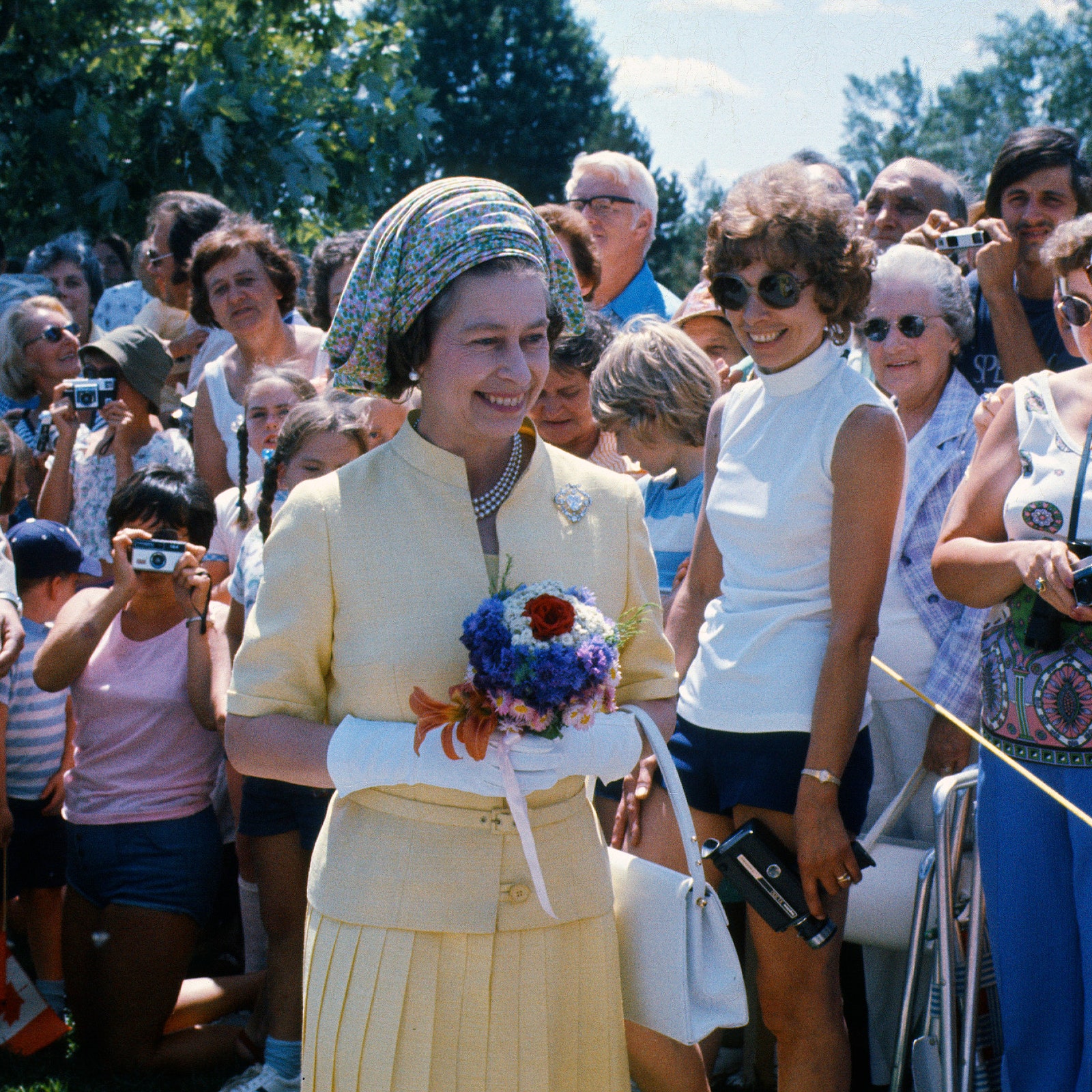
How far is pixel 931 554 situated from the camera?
3.57 meters

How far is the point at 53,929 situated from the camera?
461cm

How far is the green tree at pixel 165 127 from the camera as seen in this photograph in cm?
1186

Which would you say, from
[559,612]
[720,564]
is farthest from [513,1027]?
[720,564]

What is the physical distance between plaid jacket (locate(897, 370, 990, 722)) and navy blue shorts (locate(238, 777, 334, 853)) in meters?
1.86

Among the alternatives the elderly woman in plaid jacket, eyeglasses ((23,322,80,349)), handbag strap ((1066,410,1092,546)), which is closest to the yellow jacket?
handbag strap ((1066,410,1092,546))

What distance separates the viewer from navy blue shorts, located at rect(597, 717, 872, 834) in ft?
9.29

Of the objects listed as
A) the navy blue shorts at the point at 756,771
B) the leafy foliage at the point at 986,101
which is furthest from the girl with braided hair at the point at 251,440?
the leafy foliage at the point at 986,101

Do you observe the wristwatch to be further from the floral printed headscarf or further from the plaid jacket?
the floral printed headscarf

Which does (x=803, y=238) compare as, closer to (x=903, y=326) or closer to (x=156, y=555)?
(x=903, y=326)

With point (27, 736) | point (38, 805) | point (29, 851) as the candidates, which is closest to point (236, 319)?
point (27, 736)

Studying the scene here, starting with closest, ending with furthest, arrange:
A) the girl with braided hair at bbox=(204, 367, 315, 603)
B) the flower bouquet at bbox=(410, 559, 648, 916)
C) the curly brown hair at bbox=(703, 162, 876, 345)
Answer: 1. the flower bouquet at bbox=(410, 559, 648, 916)
2. the curly brown hair at bbox=(703, 162, 876, 345)
3. the girl with braided hair at bbox=(204, 367, 315, 603)

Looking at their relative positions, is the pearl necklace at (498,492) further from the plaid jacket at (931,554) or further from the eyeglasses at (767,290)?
the plaid jacket at (931,554)

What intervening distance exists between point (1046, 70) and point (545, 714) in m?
51.2

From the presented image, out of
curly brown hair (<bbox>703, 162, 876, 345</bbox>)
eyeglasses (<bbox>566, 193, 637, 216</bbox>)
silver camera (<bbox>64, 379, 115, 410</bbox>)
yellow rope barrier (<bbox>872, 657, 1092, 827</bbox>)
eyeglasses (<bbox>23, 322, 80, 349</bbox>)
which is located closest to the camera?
yellow rope barrier (<bbox>872, 657, 1092, 827</bbox>)
